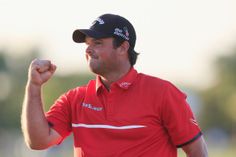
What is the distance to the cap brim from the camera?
338 inches

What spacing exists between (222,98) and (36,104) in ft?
271

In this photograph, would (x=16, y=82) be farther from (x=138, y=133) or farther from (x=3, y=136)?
(x=138, y=133)

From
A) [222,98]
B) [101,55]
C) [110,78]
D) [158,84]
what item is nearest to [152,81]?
[158,84]

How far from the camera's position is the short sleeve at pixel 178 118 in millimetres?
8438

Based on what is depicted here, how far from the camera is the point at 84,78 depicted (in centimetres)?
8450

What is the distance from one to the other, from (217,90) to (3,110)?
2701 centimetres

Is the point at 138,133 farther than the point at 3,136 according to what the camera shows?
No

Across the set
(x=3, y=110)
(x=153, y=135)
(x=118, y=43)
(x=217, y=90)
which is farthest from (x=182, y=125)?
(x=217, y=90)

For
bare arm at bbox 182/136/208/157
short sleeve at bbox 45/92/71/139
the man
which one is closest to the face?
the man

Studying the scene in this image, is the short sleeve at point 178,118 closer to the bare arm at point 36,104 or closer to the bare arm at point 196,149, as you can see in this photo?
the bare arm at point 196,149

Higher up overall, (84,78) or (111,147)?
(111,147)

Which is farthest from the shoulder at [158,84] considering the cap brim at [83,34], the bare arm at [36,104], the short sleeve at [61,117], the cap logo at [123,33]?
the bare arm at [36,104]

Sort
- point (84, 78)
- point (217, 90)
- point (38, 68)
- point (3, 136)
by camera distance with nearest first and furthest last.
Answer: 1. point (38, 68)
2. point (3, 136)
3. point (84, 78)
4. point (217, 90)

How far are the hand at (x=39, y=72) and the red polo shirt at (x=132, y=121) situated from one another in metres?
0.35
